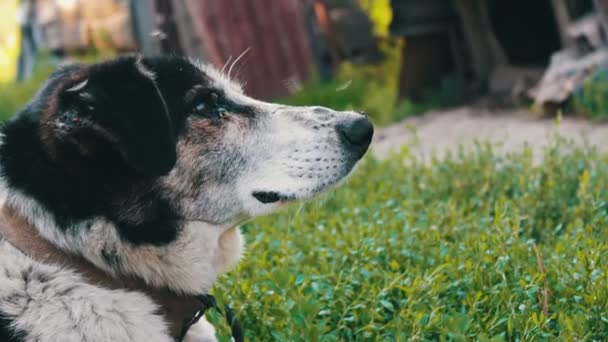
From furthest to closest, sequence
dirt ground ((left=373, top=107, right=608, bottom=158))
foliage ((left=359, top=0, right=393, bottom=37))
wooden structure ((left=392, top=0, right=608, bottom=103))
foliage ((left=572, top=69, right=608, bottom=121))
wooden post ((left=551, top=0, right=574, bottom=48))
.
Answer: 1. foliage ((left=359, top=0, right=393, bottom=37))
2. wooden structure ((left=392, top=0, right=608, bottom=103))
3. wooden post ((left=551, top=0, right=574, bottom=48))
4. foliage ((left=572, top=69, right=608, bottom=121))
5. dirt ground ((left=373, top=107, right=608, bottom=158))

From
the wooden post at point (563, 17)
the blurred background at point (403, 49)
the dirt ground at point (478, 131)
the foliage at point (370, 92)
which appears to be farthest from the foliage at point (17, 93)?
the wooden post at point (563, 17)

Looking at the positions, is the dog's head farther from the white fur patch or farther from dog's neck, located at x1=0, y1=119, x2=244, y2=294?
the white fur patch

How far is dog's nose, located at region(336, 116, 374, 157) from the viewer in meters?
2.92

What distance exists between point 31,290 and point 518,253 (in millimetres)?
1862

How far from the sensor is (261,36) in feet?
32.4

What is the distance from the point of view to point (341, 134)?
2928mm

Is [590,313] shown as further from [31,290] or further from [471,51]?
[471,51]

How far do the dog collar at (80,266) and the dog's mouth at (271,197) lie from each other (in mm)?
430

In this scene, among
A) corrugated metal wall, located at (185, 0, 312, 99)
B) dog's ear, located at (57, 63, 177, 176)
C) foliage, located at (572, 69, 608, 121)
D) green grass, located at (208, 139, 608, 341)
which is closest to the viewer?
dog's ear, located at (57, 63, 177, 176)

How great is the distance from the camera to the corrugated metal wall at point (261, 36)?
959cm

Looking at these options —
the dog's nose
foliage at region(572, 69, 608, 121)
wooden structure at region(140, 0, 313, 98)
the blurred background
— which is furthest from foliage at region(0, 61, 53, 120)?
the dog's nose

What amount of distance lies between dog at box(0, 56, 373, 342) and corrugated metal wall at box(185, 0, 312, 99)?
6613mm

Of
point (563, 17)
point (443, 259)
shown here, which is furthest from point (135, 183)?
point (563, 17)

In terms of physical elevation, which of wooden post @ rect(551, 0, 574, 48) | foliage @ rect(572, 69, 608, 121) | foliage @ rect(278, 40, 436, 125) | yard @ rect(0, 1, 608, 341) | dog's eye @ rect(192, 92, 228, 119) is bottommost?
foliage @ rect(278, 40, 436, 125)
